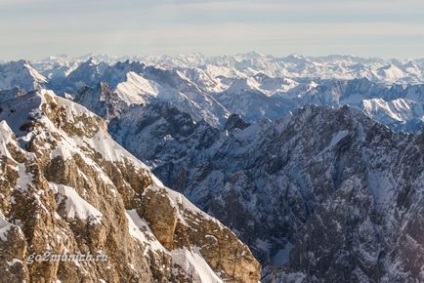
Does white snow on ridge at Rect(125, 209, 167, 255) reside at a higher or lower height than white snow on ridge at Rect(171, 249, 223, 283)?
higher

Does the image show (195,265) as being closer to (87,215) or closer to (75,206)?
(87,215)

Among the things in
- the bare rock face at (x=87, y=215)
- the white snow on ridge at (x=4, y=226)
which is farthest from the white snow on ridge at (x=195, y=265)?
the white snow on ridge at (x=4, y=226)

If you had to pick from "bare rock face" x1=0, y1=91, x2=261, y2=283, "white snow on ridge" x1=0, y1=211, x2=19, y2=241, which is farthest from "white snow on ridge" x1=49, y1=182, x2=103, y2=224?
"white snow on ridge" x1=0, y1=211, x2=19, y2=241

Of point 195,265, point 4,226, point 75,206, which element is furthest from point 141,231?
point 4,226

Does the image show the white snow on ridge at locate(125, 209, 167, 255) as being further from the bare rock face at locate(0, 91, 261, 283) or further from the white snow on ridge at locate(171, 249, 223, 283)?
the white snow on ridge at locate(171, 249, 223, 283)

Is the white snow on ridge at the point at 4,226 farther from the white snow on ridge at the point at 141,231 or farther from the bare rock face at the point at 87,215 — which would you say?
the white snow on ridge at the point at 141,231

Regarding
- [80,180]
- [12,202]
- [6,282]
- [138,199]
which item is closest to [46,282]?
[6,282]

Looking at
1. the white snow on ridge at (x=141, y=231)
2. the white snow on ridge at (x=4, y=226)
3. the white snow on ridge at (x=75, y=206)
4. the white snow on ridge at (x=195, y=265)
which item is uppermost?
the white snow on ridge at (x=4, y=226)

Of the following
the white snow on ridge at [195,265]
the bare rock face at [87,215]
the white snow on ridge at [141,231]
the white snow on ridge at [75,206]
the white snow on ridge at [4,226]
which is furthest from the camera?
the white snow on ridge at [195,265]

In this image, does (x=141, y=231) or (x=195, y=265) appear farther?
(x=195, y=265)
